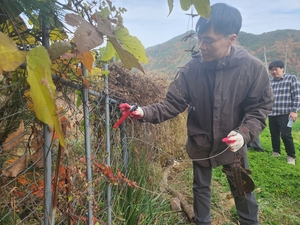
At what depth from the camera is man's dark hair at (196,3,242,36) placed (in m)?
1.83

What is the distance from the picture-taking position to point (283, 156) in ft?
16.5

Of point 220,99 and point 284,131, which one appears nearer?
point 220,99

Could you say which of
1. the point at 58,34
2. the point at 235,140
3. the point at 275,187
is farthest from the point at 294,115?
the point at 58,34

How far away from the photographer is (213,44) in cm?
186

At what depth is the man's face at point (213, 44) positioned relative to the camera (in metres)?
1.85

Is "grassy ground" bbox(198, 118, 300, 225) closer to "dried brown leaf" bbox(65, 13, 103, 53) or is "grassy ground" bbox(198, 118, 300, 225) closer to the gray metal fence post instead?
the gray metal fence post

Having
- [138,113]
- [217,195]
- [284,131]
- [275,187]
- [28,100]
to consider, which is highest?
[28,100]

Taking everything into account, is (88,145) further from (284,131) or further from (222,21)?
(284,131)

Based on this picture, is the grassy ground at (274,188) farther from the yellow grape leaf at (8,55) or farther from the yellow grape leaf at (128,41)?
the yellow grape leaf at (8,55)

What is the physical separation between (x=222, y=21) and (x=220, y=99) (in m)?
0.62

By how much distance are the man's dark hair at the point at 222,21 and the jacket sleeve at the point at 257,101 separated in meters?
0.37

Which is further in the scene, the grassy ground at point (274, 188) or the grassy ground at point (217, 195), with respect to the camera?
the grassy ground at point (274, 188)

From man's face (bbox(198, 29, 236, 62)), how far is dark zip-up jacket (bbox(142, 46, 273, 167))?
0.06 meters

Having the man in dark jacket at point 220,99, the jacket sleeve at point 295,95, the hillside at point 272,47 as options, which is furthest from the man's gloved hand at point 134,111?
the hillside at point 272,47
